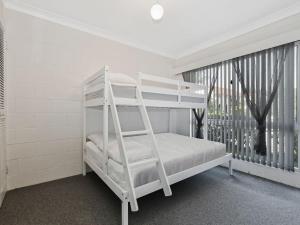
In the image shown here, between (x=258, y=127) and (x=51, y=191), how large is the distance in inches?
135

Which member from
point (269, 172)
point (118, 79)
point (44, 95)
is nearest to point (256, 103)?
point (269, 172)

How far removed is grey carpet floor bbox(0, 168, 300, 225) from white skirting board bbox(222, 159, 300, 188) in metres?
0.13

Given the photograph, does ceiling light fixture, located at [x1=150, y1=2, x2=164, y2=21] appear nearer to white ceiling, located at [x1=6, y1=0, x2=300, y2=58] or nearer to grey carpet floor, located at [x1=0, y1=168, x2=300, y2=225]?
white ceiling, located at [x1=6, y1=0, x2=300, y2=58]

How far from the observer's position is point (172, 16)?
→ 2609 millimetres

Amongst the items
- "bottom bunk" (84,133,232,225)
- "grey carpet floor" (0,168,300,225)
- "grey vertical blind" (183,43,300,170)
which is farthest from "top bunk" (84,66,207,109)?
"grey carpet floor" (0,168,300,225)

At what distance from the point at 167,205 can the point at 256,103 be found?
2.27m

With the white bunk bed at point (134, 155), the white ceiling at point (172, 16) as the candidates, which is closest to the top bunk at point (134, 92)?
the white bunk bed at point (134, 155)

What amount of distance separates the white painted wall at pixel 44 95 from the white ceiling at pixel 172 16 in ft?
0.96

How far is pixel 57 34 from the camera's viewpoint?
261 cm

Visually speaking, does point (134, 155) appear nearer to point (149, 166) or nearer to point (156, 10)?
point (149, 166)

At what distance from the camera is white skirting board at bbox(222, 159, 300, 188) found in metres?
2.40

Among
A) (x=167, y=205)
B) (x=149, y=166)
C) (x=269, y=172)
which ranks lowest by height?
(x=167, y=205)

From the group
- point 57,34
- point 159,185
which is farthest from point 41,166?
point 57,34

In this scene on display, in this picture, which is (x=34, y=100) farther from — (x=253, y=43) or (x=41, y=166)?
(x=253, y=43)
